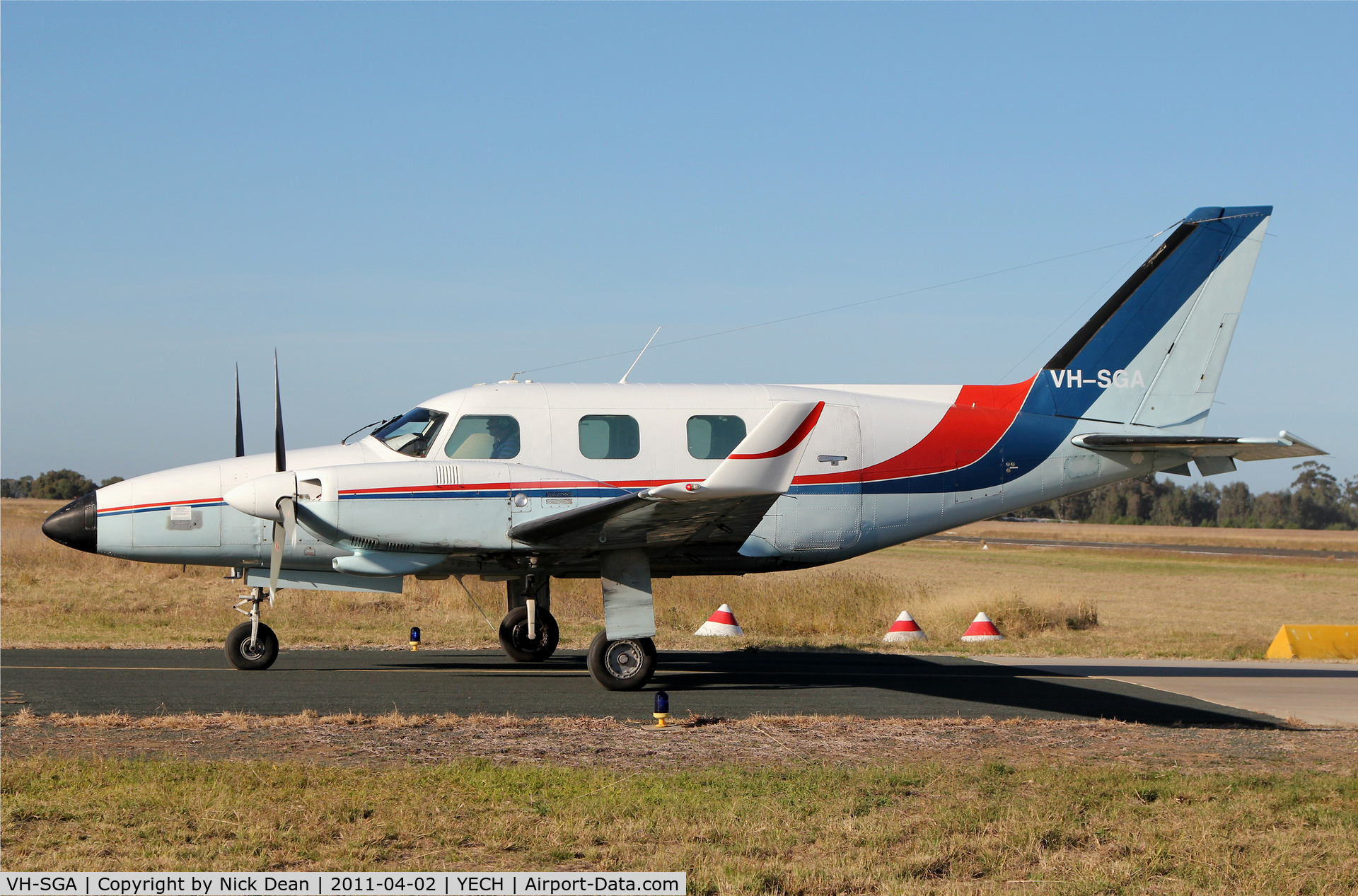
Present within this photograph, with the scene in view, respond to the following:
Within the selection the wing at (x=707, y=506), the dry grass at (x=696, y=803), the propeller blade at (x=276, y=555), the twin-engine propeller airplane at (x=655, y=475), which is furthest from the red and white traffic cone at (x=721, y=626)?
the dry grass at (x=696, y=803)

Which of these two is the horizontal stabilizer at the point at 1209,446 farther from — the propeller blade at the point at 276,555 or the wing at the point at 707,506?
the propeller blade at the point at 276,555

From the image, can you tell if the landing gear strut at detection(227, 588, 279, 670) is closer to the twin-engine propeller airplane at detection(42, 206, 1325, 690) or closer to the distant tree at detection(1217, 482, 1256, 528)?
the twin-engine propeller airplane at detection(42, 206, 1325, 690)

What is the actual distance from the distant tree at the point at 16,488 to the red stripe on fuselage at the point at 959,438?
372 feet

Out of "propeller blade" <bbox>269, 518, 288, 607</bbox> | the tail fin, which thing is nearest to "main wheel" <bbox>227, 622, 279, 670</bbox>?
"propeller blade" <bbox>269, 518, 288, 607</bbox>

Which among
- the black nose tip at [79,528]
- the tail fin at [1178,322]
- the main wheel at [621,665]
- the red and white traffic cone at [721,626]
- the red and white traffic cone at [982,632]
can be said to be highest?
Answer: the tail fin at [1178,322]

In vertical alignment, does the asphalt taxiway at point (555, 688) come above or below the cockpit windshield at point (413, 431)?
below

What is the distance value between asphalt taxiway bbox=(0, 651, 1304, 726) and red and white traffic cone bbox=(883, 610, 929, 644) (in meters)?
2.97

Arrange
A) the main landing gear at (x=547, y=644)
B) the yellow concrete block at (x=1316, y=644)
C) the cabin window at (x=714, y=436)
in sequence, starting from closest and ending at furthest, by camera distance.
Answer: the main landing gear at (x=547, y=644)
the cabin window at (x=714, y=436)
the yellow concrete block at (x=1316, y=644)

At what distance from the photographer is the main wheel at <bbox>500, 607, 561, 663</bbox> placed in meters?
14.9

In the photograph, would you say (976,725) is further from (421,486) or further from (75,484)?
(75,484)

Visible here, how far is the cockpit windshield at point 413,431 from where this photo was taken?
12766 millimetres

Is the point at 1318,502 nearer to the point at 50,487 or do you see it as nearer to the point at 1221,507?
the point at 1221,507

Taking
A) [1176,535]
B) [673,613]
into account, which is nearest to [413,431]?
[673,613]

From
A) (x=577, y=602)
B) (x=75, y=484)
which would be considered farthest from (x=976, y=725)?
(x=75, y=484)
